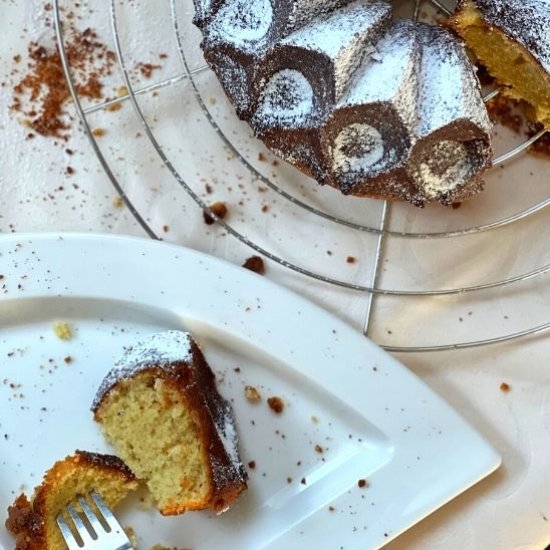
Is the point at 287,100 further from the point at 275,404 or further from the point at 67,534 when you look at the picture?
the point at 67,534

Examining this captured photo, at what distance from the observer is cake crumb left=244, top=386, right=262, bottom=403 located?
202cm

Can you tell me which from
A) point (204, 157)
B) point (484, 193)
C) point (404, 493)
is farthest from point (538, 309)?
point (204, 157)

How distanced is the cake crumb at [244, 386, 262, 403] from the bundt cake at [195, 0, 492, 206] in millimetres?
557

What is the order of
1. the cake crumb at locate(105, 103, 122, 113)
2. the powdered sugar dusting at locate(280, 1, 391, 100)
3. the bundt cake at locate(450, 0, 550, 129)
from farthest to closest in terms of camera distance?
the cake crumb at locate(105, 103, 122, 113)
the bundt cake at locate(450, 0, 550, 129)
the powdered sugar dusting at locate(280, 1, 391, 100)

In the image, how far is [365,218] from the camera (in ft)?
7.13

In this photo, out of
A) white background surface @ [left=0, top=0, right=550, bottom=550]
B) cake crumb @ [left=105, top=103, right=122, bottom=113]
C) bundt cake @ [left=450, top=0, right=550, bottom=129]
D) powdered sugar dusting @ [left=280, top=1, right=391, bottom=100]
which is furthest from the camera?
cake crumb @ [left=105, top=103, right=122, bottom=113]

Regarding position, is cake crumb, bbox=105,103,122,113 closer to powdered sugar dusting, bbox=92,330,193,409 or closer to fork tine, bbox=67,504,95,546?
powdered sugar dusting, bbox=92,330,193,409

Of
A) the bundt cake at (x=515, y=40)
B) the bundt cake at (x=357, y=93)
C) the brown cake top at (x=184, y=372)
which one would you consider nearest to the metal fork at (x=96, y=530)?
the brown cake top at (x=184, y=372)

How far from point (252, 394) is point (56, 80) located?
1.00 metres

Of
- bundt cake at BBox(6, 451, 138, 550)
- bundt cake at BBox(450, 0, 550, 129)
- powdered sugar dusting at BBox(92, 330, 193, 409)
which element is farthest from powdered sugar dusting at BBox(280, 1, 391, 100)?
bundt cake at BBox(6, 451, 138, 550)

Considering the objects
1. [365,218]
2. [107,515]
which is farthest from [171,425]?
[365,218]

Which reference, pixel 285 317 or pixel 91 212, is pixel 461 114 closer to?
pixel 285 317

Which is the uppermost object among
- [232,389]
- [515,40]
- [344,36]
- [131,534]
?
[344,36]

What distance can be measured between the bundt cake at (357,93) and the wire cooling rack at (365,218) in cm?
20
